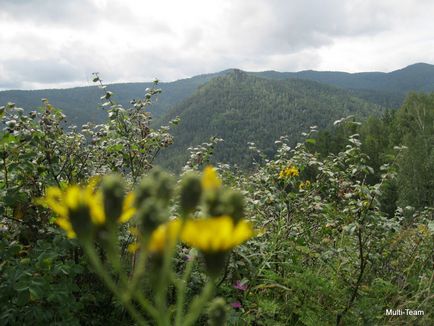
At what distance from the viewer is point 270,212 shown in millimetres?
4504

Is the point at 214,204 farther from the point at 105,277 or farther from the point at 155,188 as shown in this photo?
the point at 105,277

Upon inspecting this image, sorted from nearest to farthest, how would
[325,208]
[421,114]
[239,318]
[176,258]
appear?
1. [239,318]
2. [176,258]
3. [325,208]
4. [421,114]

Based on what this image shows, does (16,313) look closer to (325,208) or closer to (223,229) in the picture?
(223,229)

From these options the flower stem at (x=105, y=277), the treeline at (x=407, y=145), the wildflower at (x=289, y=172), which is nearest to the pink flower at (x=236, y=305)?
the wildflower at (x=289, y=172)

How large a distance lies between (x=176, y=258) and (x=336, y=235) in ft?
7.91

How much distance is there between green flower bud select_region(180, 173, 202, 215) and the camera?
0.86 metres

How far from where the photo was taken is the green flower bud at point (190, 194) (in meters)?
0.86

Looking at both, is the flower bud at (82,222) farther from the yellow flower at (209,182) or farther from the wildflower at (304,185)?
the wildflower at (304,185)

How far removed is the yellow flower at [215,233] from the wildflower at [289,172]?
3.72 metres

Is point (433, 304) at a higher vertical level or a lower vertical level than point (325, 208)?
lower

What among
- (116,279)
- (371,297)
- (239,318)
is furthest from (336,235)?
(116,279)

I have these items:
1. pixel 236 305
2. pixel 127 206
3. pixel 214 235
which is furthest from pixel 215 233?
pixel 236 305

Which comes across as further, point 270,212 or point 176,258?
point 270,212

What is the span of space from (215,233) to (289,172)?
3.77 metres
